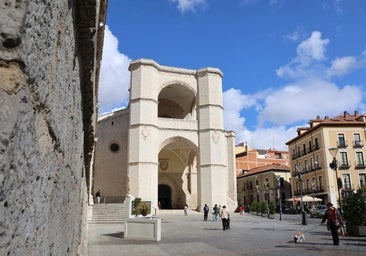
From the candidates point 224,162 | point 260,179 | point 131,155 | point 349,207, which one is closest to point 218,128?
point 224,162

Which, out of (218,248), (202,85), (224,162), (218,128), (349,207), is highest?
(202,85)

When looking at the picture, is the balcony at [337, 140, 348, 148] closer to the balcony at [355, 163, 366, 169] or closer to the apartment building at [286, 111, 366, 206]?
the apartment building at [286, 111, 366, 206]

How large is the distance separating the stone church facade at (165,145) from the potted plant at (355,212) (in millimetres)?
17261

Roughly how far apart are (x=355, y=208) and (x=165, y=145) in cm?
2090

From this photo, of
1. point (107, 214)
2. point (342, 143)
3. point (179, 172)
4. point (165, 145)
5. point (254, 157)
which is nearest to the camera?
point (107, 214)

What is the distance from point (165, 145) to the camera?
3288 cm

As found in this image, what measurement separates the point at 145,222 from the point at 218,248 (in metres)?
3.24

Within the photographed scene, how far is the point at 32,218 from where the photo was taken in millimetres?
844

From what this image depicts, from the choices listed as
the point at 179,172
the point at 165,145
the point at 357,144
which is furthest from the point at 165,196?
the point at 357,144

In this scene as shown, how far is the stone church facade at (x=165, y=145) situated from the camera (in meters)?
30.7

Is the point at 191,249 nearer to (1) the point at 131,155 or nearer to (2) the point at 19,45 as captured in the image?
(2) the point at 19,45

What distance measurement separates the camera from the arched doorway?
37.2m

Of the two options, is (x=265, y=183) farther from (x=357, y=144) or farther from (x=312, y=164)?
(x=357, y=144)

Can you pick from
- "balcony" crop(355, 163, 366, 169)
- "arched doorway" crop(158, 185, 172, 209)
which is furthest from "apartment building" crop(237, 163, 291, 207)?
"arched doorway" crop(158, 185, 172, 209)
